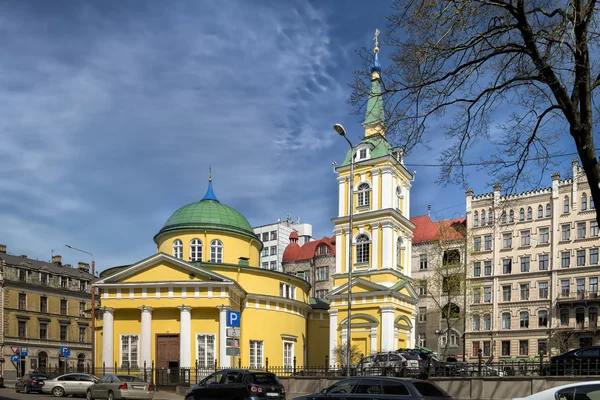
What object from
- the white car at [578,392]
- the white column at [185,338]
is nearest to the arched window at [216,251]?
the white column at [185,338]

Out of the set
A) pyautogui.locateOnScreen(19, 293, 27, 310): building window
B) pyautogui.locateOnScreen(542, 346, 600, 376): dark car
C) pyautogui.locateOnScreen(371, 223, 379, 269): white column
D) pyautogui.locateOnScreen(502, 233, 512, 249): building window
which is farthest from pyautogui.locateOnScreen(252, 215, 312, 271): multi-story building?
pyautogui.locateOnScreen(542, 346, 600, 376): dark car

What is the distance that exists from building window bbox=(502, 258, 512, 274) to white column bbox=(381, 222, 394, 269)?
21.8 m

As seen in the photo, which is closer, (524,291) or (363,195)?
(363,195)

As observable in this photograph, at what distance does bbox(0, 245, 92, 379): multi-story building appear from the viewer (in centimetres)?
7456

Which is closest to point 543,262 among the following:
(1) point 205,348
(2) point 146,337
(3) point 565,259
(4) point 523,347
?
(3) point 565,259

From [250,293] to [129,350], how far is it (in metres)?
9.27

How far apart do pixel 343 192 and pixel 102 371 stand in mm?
22508

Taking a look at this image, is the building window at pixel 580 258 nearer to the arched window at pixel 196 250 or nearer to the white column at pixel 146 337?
the arched window at pixel 196 250

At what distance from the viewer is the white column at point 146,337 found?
131ft

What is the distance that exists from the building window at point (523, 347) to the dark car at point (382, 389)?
163ft

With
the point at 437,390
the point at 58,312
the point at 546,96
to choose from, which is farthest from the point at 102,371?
the point at 58,312

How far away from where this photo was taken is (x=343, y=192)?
51.6 metres

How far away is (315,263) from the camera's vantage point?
84625 millimetres

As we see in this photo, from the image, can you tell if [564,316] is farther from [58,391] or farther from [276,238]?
[276,238]
